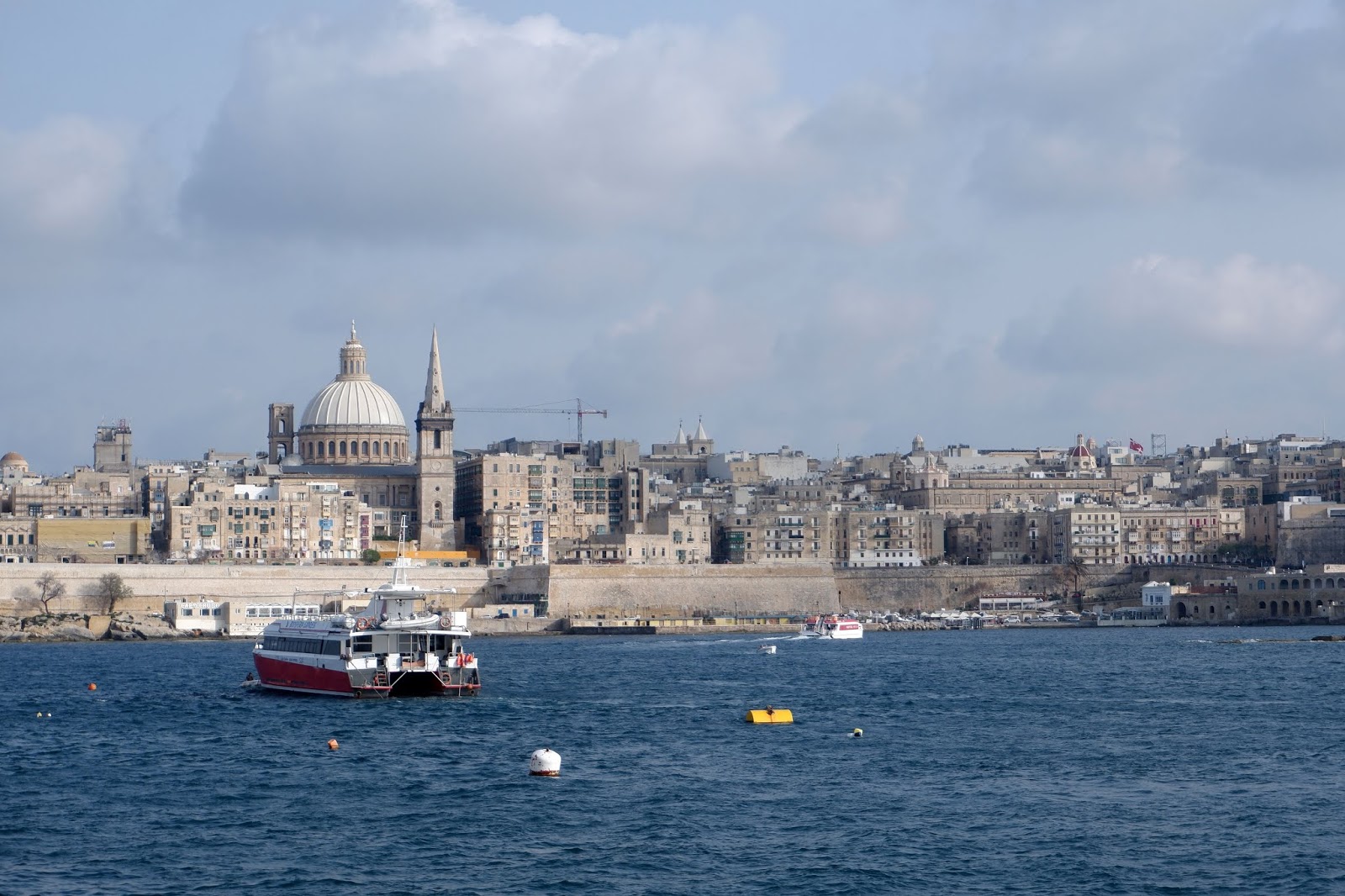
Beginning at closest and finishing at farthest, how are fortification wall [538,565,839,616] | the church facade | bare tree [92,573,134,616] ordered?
bare tree [92,573,134,616] < fortification wall [538,565,839,616] < the church facade

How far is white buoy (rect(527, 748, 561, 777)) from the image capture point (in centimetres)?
3603

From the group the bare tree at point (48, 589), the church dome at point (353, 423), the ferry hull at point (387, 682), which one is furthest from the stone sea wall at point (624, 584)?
the ferry hull at point (387, 682)

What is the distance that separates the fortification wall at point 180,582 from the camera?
10156cm

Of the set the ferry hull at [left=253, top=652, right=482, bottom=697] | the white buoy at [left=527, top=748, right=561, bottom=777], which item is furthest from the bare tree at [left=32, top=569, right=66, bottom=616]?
the white buoy at [left=527, top=748, right=561, bottom=777]

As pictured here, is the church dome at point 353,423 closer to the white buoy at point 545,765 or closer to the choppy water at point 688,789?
the choppy water at point 688,789

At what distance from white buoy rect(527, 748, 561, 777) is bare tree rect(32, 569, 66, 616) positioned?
2744 inches

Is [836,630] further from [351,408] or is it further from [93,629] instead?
[351,408]

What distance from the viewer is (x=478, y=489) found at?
420 feet

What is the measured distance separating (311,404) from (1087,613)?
5416cm

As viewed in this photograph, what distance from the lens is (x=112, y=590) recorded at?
10244cm

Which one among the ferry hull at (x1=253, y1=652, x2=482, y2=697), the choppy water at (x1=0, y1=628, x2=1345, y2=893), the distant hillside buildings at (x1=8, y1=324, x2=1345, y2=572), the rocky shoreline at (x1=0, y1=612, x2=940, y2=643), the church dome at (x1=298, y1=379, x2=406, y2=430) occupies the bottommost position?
the choppy water at (x1=0, y1=628, x2=1345, y2=893)

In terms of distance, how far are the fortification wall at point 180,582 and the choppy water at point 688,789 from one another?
148ft

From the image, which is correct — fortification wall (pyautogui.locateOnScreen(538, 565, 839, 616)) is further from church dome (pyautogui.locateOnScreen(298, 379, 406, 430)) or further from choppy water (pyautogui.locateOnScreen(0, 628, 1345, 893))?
choppy water (pyautogui.locateOnScreen(0, 628, 1345, 893))

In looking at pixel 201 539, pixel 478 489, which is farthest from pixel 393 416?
pixel 201 539
